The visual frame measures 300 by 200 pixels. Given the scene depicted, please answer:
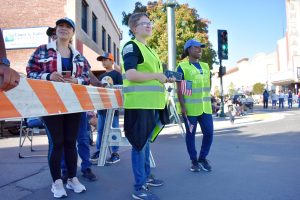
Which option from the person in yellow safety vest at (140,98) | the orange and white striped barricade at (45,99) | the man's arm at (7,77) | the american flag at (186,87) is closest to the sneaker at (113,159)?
the orange and white striped barricade at (45,99)

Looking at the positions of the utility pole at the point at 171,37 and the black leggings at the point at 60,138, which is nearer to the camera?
the black leggings at the point at 60,138

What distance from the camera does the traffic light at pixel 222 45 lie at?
15984 mm

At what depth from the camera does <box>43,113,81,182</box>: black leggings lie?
11.5 feet

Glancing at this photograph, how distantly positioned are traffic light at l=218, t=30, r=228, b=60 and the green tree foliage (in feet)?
24.3

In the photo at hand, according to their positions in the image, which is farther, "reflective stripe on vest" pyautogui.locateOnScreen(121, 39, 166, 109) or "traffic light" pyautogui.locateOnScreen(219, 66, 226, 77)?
"traffic light" pyautogui.locateOnScreen(219, 66, 226, 77)

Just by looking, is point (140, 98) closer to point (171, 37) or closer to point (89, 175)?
point (89, 175)

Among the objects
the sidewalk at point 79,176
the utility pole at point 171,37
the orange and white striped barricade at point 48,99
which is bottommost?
the sidewalk at point 79,176

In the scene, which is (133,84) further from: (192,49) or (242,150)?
(242,150)

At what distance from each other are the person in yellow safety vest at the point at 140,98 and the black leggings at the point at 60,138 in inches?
24.0

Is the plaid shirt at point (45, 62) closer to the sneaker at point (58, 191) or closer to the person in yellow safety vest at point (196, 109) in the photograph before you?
the sneaker at point (58, 191)

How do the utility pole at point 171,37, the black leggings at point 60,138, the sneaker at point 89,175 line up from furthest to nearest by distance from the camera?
the utility pole at point 171,37 < the sneaker at point 89,175 < the black leggings at point 60,138

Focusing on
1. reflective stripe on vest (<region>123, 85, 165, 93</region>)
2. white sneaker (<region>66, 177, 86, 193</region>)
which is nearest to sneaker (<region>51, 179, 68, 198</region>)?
white sneaker (<region>66, 177, 86, 193</region>)

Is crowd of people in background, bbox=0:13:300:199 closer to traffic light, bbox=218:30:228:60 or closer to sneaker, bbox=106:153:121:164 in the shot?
sneaker, bbox=106:153:121:164

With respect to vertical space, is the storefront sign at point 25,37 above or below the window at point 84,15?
below
